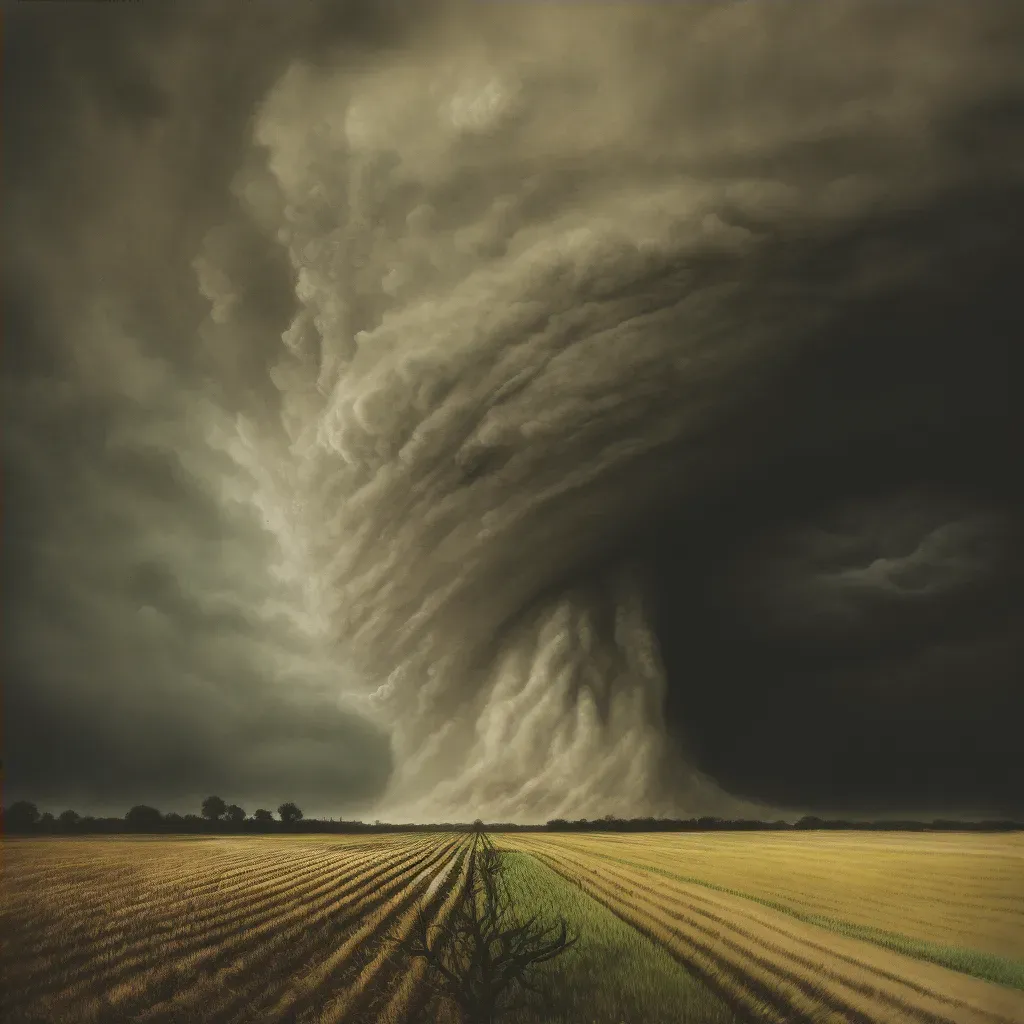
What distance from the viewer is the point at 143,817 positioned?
186625mm

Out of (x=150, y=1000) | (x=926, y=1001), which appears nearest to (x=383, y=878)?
(x=150, y=1000)

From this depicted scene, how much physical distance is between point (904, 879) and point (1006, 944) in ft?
96.7

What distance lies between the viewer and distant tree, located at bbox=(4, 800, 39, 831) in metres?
150

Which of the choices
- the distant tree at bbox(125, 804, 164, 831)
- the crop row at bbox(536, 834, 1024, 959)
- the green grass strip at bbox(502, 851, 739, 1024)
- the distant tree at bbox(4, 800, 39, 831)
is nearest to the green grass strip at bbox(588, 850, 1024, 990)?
the crop row at bbox(536, 834, 1024, 959)

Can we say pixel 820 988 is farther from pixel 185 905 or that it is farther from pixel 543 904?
pixel 185 905

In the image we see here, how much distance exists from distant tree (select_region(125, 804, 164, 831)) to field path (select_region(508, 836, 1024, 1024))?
183630 millimetres

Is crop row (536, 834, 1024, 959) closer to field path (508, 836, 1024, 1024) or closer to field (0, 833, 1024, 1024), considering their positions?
field (0, 833, 1024, 1024)

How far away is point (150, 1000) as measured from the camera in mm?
19312

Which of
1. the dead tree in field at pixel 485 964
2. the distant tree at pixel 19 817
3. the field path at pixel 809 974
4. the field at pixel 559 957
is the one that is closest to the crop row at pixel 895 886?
the field at pixel 559 957

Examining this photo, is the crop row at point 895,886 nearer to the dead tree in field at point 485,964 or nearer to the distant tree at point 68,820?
the dead tree in field at point 485,964

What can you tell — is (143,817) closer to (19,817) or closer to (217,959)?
(19,817)

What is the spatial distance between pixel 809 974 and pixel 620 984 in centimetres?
623

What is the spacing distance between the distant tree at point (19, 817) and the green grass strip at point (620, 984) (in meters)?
159

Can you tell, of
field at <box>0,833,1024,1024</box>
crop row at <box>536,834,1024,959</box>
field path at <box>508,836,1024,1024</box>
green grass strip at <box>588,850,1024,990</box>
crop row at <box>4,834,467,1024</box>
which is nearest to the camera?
crop row at <box>4,834,467,1024</box>
